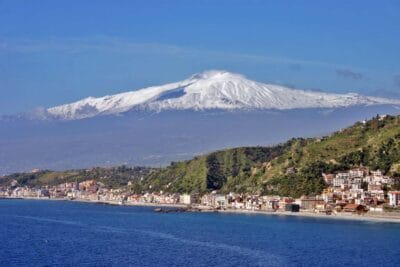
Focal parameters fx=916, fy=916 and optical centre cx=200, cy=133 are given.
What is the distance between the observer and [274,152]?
129 meters

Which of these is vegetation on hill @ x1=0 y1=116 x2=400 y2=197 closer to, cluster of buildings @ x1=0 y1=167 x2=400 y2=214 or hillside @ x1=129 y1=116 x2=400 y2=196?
hillside @ x1=129 y1=116 x2=400 y2=196

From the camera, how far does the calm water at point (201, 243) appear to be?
149 feet

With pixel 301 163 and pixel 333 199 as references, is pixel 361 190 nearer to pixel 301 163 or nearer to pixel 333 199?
pixel 333 199

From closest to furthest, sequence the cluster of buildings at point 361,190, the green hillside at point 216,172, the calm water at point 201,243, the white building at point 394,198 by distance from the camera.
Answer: the calm water at point 201,243 < the white building at point 394,198 < the cluster of buildings at point 361,190 < the green hillside at point 216,172

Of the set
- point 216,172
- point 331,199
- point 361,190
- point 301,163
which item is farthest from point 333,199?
point 216,172

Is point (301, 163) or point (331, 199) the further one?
point (301, 163)

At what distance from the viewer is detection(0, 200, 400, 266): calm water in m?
45.4

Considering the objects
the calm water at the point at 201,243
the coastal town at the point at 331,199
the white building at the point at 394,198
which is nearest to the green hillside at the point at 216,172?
the coastal town at the point at 331,199

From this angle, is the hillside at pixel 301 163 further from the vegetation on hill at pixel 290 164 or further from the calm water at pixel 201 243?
the calm water at pixel 201 243

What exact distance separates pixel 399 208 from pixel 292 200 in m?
15.8

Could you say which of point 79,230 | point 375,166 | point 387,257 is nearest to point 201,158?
point 375,166

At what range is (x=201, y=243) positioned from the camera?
2153 inches

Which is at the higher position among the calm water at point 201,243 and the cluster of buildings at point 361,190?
the cluster of buildings at point 361,190

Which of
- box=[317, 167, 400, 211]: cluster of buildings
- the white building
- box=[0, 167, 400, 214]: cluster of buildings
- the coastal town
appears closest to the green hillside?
the coastal town
